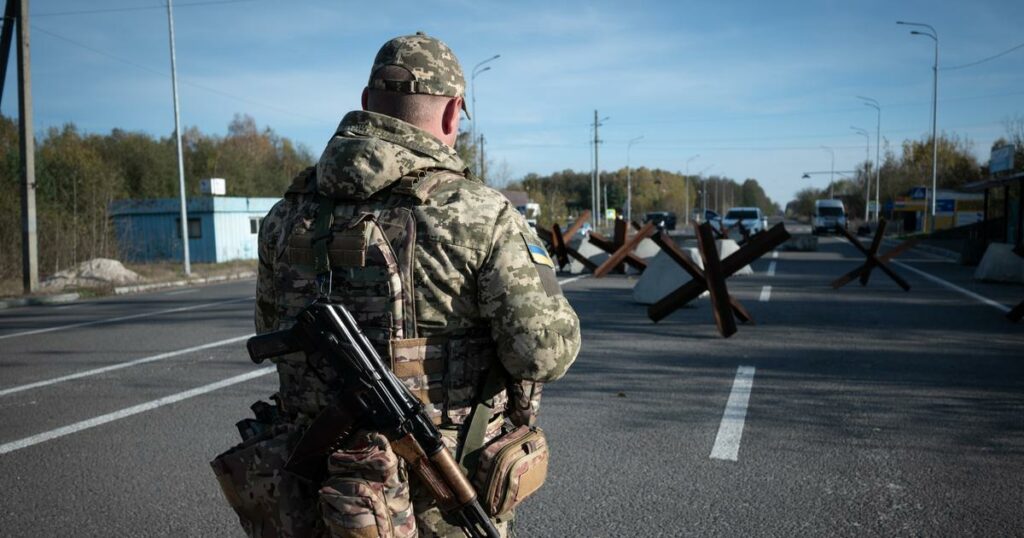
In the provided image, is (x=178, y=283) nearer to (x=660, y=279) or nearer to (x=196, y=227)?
(x=196, y=227)

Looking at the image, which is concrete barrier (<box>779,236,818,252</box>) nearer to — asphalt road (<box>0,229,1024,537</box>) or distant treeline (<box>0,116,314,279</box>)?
asphalt road (<box>0,229,1024,537</box>)

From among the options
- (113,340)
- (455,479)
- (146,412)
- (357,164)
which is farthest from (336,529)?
(113,340)

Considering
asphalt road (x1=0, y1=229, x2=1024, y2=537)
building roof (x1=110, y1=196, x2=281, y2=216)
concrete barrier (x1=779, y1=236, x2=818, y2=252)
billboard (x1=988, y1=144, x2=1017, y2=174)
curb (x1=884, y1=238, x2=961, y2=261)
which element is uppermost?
billboard (x1=988, y1=144, x2=1017, y2=174)

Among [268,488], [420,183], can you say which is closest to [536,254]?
[420,183]

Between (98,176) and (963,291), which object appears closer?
(963,291)

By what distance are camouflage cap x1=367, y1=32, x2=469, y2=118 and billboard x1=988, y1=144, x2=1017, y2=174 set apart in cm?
3026

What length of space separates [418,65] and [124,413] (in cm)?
469

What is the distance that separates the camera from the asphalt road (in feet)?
11.8

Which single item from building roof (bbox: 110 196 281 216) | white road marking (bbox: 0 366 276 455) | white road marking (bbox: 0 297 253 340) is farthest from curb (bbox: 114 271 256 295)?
white road marking (bbox: 0 366 276 455)

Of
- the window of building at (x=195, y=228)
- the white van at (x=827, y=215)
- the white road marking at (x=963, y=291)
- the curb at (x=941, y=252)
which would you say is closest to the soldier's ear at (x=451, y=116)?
the white road marking at (x=963, y=291)

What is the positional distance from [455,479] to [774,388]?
4.83 metres

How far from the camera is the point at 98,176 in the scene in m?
29.5

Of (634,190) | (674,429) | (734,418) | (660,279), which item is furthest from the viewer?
(634,190)

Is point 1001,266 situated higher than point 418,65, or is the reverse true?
point 418,65
